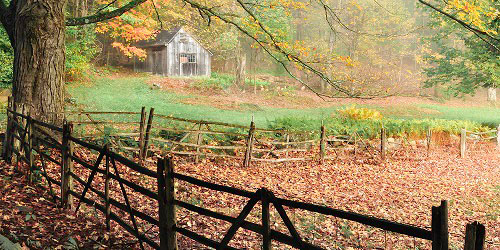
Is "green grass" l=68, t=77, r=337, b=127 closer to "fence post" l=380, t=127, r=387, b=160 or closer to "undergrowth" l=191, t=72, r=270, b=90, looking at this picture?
"undergrowth" l=191, t=72, r=270, b=90

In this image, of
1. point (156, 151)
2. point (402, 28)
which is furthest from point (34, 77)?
point (402, 28)

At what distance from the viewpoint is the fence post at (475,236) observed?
2658mm

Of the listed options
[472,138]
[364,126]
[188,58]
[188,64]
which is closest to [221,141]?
[364,126]

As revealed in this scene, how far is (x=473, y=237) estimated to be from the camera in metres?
2.68

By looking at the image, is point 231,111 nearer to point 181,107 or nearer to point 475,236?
point 181,107

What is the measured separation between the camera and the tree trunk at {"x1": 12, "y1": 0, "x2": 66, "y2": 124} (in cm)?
948

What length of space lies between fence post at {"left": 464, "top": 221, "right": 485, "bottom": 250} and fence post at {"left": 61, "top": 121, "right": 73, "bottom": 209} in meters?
6.05

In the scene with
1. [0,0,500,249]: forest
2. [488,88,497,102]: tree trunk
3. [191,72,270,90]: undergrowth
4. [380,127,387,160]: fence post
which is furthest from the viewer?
[488,88,497,102]: tree trunk

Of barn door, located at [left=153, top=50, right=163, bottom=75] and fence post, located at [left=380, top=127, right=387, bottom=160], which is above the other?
barn door, located at [left=153, top=50, right=163, bottom=75]

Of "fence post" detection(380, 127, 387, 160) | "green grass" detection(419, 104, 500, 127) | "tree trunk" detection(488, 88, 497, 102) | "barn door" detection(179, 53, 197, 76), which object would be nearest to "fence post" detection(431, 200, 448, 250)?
"fence post" detection(380, 127, 387, 160)

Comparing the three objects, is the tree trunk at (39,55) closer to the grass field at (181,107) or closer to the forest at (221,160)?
the forest at (221,160)

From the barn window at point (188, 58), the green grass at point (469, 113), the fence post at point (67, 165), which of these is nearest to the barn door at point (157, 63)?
the barn window at point (188, 58)

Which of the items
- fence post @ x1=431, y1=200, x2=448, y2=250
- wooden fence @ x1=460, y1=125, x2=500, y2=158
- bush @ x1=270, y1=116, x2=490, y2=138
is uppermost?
fence post @ x1=431, y1=200, x2=448, y2=250

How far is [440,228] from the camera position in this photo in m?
2.91
